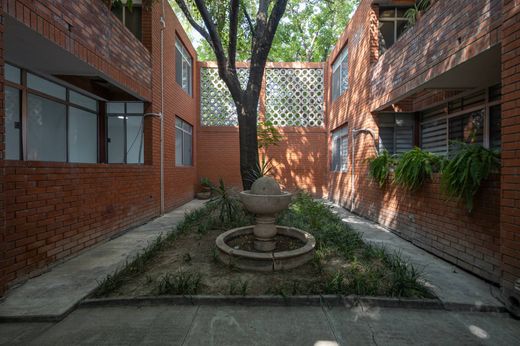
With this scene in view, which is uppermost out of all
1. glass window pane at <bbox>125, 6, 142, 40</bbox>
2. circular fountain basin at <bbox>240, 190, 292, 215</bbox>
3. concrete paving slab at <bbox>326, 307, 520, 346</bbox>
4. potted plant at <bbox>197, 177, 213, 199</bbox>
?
glass window pane at <bbox>125, 6, 142, 40</bbox>

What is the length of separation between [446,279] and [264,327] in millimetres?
2411

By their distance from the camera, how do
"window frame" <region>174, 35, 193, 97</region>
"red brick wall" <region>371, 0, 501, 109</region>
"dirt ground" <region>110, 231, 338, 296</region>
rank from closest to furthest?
"dirt ground" <region>110, 231, 338, 296</region> < "red brick wall" <region>371, 0, 501, 109</region> < "window frame" <region>174, 35, 193, 97</region>

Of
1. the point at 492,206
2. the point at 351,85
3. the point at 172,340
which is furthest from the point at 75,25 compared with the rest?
the point at 351,85

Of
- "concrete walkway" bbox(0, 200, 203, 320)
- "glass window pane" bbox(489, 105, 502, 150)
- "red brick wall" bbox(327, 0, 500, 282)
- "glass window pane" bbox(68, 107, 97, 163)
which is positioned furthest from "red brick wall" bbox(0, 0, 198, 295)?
"glass window pane" bbox(489, 105, 502, 150)

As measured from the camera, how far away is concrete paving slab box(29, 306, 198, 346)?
2049mm

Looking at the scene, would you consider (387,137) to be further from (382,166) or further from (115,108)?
(115,108)

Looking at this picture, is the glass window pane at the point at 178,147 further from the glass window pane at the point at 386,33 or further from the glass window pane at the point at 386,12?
the glass window pane at the point at 386,12

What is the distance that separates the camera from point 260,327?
223cm

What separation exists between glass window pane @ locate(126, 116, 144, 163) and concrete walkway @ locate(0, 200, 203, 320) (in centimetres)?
283

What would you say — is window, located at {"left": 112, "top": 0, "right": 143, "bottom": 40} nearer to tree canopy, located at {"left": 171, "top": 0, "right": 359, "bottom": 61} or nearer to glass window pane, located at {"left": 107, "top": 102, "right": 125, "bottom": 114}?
glass window pane, located at {"left": 107, "top": 102, "right": 125, "bottom": 114}

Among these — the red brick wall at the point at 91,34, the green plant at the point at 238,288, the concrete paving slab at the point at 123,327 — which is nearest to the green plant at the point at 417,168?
the green plant at the point at 238,288

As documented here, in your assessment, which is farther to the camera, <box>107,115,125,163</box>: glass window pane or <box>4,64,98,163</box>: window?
<box>107,115,125,163</box>: glass window pane

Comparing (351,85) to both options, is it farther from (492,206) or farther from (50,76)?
(50,76)

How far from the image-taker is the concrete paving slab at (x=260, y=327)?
2.06m
